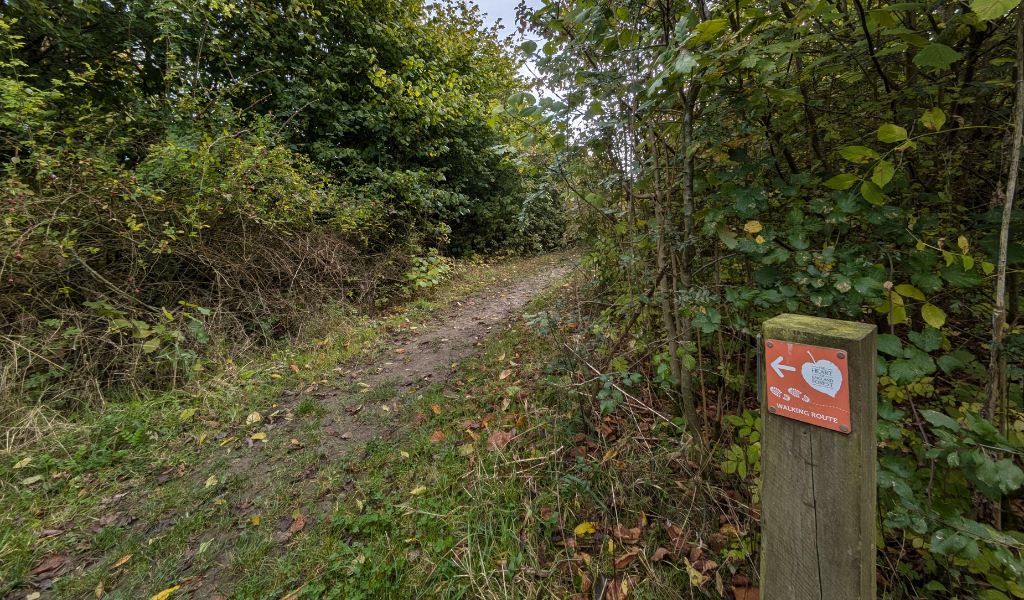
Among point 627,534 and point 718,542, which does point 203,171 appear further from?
point 718,542

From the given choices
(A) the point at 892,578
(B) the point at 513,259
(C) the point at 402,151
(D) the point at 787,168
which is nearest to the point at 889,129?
(D) the point at 787,168

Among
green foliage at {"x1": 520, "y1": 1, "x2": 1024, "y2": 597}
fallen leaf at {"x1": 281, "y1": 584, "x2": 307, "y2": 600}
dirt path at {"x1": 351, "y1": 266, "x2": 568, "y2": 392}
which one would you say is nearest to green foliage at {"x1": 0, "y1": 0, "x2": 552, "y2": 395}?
green foliage at {"x1": 520, "y1": 1, "x2": 1024, "y2": 597}

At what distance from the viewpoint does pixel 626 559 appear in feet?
6.30

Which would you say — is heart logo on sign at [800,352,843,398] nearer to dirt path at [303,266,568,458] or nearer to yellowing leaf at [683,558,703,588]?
yellowing leaf at [683,558,703,588]

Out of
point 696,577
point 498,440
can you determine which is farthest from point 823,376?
point 498,440

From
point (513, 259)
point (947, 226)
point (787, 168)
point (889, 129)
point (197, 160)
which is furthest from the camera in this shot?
point (513, 259)

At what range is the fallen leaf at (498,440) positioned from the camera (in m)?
2.76

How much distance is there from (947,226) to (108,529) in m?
5.14

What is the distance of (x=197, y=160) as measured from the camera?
4293 mm

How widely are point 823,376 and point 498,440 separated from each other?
2.29m

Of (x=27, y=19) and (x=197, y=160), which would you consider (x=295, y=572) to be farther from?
(x=27, y=19)

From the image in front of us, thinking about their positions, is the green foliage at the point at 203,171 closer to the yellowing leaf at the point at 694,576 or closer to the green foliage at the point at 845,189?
the green foliage at the point at 845,189

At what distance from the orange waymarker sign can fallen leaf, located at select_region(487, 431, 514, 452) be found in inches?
80.4

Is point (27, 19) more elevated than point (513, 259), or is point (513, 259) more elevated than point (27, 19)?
point (27, 19)
